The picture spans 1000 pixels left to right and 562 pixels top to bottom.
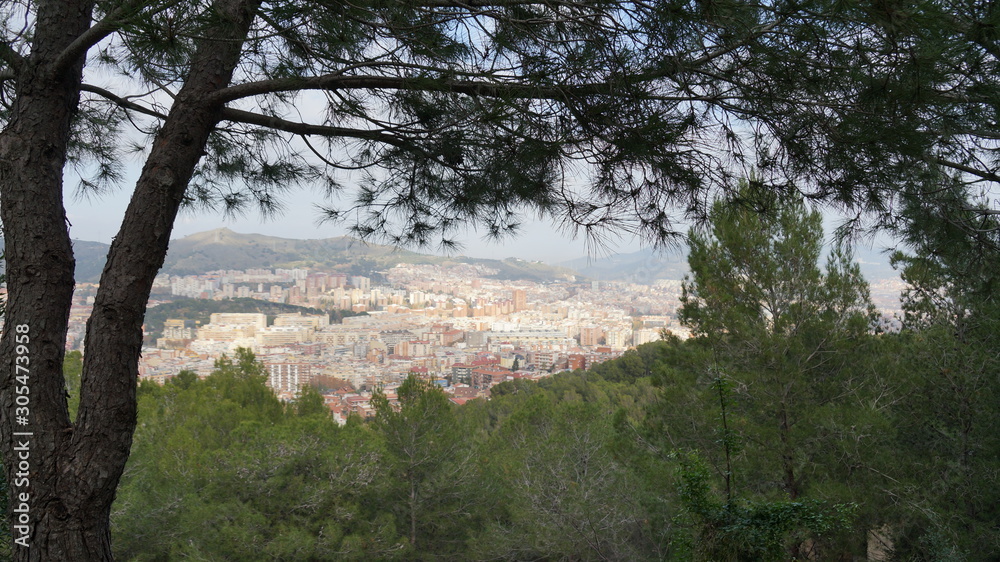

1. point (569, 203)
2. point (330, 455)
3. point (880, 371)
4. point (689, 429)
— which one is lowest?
point (330, 455)

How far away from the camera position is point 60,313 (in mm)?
1435

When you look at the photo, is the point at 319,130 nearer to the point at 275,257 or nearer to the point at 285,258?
the point at 285,258

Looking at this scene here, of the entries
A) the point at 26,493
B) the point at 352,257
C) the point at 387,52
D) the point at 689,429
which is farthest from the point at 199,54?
the point at 352,257

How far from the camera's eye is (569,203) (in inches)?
76.0

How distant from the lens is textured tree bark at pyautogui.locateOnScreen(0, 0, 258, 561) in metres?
1.33

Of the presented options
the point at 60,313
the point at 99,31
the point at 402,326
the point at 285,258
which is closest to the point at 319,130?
the point at 99,31

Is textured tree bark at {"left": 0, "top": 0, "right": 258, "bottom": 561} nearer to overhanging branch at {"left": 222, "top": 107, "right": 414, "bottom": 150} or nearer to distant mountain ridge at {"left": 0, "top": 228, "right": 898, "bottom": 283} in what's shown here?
overhanging branch at {"left": 222, "top": 107, "right": 414, "bottom": 150}

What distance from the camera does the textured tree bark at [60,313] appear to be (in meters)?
1.33

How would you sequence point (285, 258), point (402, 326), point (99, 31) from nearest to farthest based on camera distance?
point (99, 31) → point (285, 258) → point (402, 326)

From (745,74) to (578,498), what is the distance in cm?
744

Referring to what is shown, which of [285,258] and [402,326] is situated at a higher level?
[285,258]

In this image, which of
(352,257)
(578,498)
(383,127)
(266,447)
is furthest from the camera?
(352,257)

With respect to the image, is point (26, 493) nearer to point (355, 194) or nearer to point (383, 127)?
point (383, 127)

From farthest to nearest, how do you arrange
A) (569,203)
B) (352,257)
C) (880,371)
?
(352,257), (880,371), (569,203)
